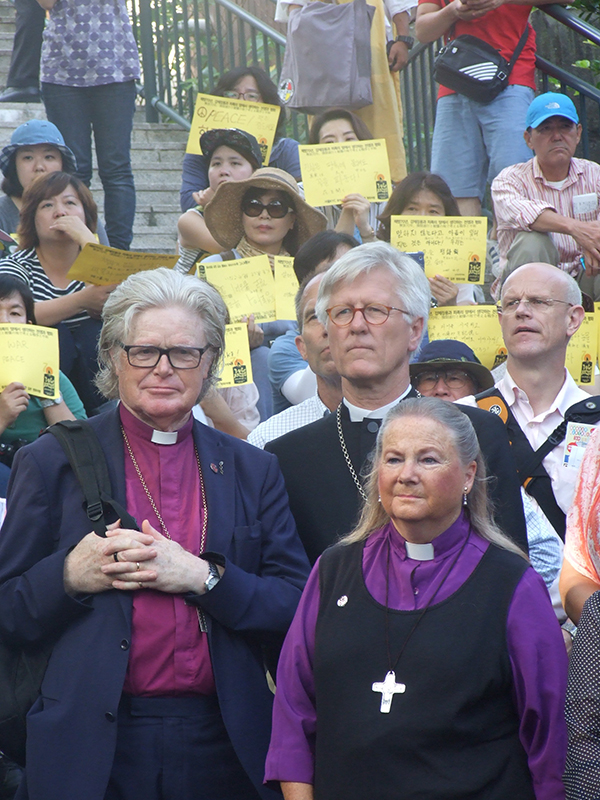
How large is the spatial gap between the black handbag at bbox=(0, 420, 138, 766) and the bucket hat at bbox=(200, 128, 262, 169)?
4231mm

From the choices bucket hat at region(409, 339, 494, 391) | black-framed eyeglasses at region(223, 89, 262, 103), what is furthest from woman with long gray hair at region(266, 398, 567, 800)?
black-framed eyeglasses at region(223, 89, 262, 103)

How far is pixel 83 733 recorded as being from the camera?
3031 mm

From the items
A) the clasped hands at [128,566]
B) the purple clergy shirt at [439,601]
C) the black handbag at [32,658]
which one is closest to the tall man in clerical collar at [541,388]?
the purple clergy shirt at [439,601]

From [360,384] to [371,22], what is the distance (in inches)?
200

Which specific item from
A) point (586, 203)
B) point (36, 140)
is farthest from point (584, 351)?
point (36, 140)

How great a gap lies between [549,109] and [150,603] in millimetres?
4770

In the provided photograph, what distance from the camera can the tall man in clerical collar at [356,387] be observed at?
372cm

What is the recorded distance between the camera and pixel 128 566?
3.08 meters

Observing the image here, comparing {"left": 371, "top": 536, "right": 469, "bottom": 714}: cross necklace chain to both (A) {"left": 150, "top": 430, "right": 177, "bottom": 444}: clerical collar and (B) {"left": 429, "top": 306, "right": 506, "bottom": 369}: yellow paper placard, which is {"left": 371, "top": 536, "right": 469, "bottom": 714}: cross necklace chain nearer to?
(A) {"left": 150, "top": 430, "right": 177, "bottom": 444}: clerical collar

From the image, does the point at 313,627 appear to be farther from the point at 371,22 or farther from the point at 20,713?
the point at 371,22

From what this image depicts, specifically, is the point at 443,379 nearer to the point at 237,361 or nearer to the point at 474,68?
the point at 237,361

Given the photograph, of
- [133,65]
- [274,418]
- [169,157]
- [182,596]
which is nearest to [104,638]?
[182,596]

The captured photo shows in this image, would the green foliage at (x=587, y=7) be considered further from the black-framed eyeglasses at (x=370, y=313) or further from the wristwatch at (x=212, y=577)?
the wristwatch at (x=212, y=577)

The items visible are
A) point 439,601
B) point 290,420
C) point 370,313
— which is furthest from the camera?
point 290,420
